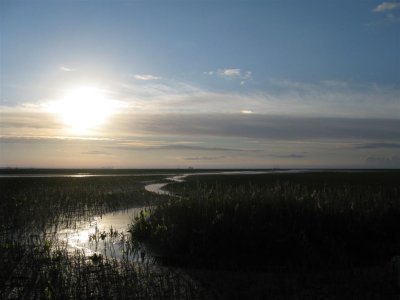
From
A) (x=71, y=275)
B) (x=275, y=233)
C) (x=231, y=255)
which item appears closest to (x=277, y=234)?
(x=275, y=233)

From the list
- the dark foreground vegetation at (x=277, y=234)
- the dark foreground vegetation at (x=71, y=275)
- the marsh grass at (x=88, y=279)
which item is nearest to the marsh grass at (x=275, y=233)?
the dark foreground vegetation at (x=277, y=234)

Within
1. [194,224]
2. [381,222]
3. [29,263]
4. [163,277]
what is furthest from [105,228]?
[381,222]

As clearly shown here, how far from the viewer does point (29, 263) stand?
12.6 meters

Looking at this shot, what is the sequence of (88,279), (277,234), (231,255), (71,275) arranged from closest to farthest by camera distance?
(88,279) → (71,275) → (231,255) → (277,234)

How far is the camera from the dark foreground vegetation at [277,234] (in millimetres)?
13656

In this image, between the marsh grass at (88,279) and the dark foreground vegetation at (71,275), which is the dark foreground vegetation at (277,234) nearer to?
the dark foreground vegetation at (71,275)

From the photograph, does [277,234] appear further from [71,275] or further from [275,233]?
[71,275]

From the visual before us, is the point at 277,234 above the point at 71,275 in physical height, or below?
above

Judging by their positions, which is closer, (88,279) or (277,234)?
(88,279)

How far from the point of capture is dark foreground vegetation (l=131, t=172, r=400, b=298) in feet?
→ 44.8

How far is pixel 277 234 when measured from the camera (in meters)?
14.9

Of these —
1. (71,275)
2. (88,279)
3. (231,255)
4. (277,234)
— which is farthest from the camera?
(277,234)

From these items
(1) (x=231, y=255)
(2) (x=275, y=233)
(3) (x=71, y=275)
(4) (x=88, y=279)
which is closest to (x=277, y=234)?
(2) (x=275, y=233)

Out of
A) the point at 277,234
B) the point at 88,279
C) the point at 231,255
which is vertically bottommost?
the point at 231,255
